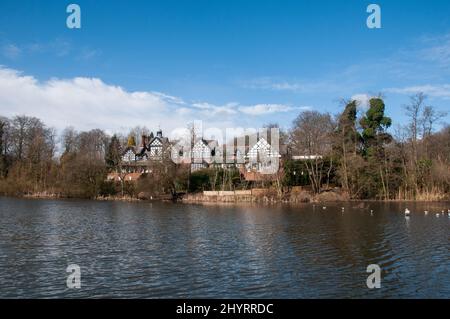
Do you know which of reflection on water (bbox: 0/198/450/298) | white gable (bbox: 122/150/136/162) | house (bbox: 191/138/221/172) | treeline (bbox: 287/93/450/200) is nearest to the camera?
reflection on water (bbox: 0/198/450/298)

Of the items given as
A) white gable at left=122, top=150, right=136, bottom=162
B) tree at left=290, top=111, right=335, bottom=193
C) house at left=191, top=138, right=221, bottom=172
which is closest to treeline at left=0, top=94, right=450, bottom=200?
tree at left=290, top=111, right=335, bottom=193

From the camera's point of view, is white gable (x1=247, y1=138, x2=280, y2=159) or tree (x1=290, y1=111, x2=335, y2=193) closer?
tree (x1=290, y1=111, x2=335, y2=193)

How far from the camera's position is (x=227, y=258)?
16.5 meters

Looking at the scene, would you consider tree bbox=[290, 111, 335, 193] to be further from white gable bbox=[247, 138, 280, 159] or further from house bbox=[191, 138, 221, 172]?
house bbox=[191, 138, 221, 172]

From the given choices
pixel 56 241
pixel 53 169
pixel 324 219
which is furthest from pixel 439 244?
pixel 53 169

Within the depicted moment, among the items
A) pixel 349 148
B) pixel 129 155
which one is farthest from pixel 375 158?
pixel 129 155

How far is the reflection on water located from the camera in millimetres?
12438

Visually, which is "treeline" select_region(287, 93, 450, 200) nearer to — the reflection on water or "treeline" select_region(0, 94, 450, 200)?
"treeline" select_region(0, 94, 450, 200)

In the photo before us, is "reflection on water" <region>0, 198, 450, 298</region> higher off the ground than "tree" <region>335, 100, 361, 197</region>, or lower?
lower

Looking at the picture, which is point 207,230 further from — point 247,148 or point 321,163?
point 247,148

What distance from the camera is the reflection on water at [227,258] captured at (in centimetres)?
1244

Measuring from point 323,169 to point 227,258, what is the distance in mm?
37347

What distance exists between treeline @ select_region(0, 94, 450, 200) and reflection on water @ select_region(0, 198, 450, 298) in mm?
20918

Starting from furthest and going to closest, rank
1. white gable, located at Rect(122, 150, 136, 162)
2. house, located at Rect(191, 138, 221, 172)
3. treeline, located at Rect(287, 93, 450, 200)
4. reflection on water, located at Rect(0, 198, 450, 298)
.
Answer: white gable, located at Rect(122, 150, 136, 162)
house, located at Rect(191, 138, 221, 172)
treeline, located at Rect(287, 93, 450, 200)
reflection on water, located at Rect(0, 198, 450, 298)
